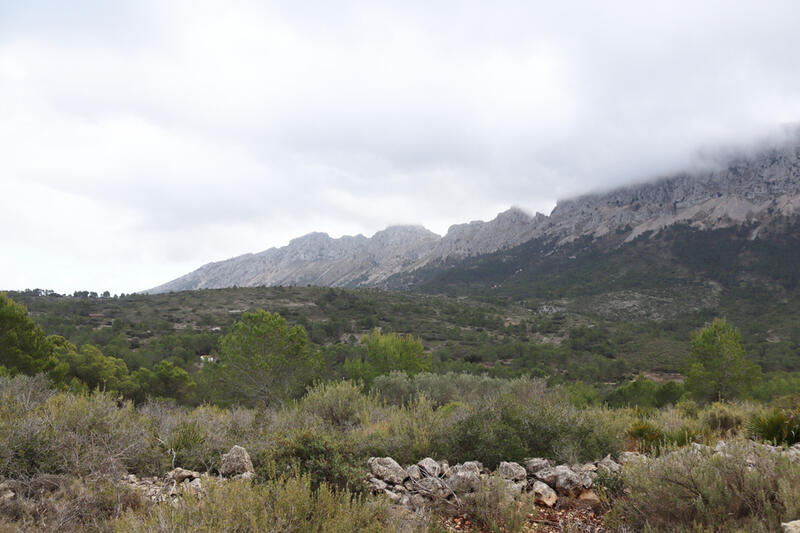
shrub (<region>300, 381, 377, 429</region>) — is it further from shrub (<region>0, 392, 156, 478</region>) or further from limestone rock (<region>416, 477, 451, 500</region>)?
limestone rock (<region>416, 477, 451, 500</region>)

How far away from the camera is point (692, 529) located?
364 centimetres

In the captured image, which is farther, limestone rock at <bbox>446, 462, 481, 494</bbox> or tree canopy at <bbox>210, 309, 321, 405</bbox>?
tree canopy at <bbox>210, 309, 321, 405</bbox>

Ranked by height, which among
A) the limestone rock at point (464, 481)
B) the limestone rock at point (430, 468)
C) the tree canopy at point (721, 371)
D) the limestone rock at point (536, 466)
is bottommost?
the tree canopy at point (721, 371)

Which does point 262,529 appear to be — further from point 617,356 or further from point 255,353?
point 617,356

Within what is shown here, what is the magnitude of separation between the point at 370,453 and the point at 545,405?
3.69 m

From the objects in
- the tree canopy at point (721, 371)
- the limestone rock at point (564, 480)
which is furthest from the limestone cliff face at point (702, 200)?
the limestone rock at point (564, 480)

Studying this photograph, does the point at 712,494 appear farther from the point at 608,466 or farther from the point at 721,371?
the point at 721,371

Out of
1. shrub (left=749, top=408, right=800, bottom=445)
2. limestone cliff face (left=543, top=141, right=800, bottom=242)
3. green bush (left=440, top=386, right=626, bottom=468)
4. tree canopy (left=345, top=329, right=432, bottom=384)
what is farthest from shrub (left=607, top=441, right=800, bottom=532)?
limestone cliff face (left=543, top=141, right=800, bottom=242)

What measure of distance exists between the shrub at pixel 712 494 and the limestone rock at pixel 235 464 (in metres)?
4.76

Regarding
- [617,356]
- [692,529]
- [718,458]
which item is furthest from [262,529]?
[617,356]

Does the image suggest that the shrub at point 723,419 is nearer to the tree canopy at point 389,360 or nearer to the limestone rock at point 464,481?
the limestone rock at point 464,481

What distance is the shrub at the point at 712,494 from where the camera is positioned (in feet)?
11.5

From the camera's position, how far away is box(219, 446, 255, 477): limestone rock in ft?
18.4

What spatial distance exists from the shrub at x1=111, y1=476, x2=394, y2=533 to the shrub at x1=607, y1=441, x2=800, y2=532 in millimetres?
2656
